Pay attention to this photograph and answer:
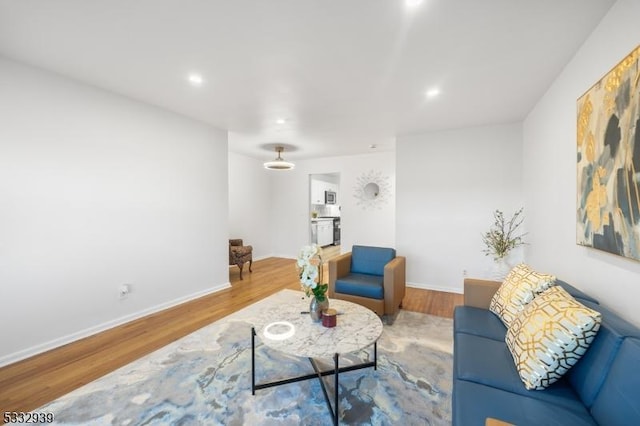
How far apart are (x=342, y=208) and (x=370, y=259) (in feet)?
9.07

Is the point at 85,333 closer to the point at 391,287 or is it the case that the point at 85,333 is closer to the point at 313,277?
the point at 313,277

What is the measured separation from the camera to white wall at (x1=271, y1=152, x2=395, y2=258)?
228 inches

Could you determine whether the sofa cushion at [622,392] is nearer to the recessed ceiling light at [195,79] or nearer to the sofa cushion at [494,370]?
the sofa cushion at [494,370]

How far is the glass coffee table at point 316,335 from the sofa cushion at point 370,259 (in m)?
1.23

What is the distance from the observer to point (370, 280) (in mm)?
3150

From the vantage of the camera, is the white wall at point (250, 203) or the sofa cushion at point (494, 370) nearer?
the sofa cushion at point (494, 370)

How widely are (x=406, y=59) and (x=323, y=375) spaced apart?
2585mm

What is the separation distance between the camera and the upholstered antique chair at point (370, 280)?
9.59ft

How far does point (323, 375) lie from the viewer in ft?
6.40

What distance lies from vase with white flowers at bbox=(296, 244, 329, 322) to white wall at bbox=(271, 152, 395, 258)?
13.4 feet

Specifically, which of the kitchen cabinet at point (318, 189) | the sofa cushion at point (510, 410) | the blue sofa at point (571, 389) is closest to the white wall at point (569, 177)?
the blue sofa at point (571, 389)

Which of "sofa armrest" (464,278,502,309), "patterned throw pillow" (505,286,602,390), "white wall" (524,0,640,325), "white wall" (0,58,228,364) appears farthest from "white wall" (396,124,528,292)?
"white wall" (0,58,228,364)

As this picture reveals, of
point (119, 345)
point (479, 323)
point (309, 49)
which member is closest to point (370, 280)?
point (479, 323)

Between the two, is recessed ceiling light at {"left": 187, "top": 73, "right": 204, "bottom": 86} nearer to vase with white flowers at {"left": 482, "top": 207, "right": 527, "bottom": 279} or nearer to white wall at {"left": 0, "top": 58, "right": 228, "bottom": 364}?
white wall at {"left": 0, "top": 58, "right": 228, "bottom": 364}
